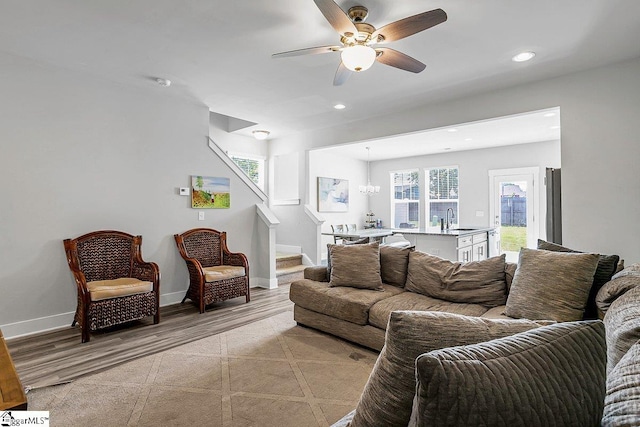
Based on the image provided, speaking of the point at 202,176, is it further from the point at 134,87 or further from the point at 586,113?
the point at 586,113

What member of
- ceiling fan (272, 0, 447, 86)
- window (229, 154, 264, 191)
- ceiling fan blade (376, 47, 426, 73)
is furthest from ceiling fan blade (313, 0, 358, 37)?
window (229, 154, 264, 191)

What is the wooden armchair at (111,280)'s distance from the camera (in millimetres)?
3215

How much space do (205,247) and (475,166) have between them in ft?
20.6

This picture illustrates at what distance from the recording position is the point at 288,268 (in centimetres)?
622

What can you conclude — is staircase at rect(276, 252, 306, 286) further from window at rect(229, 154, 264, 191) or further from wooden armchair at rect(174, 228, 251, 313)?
window at rect(229, 154, 264, 191)

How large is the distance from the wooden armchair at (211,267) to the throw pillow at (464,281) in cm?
225

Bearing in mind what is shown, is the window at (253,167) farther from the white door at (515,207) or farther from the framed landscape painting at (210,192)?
the white door at (515,207)

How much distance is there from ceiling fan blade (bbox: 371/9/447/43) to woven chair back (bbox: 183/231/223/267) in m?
3.29

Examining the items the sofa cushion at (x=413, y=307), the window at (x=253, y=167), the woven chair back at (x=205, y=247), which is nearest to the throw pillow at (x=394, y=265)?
the sofa cushion at (x=413, y=307)

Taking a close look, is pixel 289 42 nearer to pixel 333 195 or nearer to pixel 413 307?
pixel 413 307

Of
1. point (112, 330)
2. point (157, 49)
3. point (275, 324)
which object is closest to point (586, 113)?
point (275, 324)

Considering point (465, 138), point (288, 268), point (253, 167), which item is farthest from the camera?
point (253, 167)

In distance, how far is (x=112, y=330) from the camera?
3.50 meters

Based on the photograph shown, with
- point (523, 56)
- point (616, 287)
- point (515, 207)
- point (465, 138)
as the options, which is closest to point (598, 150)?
point (523, 56)
